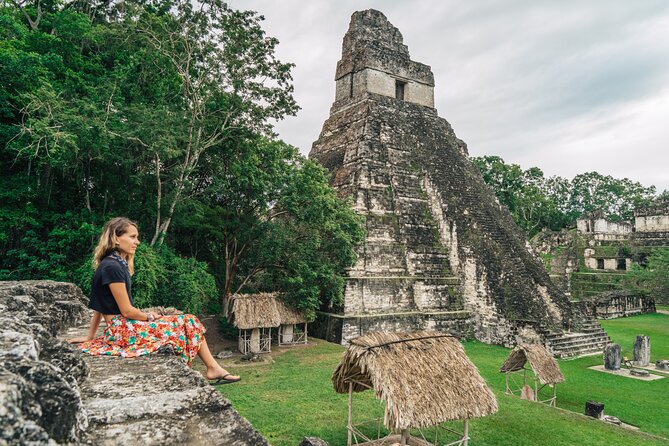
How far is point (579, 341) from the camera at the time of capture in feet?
45.8

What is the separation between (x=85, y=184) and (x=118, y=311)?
10.6 metres

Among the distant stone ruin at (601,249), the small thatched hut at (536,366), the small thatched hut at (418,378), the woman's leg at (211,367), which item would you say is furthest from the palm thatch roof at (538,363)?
the distant stone ruin at (601,249)

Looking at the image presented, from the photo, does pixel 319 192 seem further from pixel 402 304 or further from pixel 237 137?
pixel 402 304

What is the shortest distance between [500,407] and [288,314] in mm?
6871

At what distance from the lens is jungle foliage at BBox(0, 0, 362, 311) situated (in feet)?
33.9

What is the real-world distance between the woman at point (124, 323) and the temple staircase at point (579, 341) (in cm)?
1299

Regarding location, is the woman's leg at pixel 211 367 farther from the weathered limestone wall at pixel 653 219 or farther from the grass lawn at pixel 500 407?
the weathered limestone wall at pixel 653 219

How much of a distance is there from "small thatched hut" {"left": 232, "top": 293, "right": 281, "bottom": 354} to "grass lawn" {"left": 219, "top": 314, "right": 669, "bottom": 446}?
912 mm

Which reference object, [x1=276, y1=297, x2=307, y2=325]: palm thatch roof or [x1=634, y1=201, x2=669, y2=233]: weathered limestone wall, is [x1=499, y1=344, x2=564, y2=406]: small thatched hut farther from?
[x1=634, y1=201, x2=669, y2=233]: weathered limestone wall

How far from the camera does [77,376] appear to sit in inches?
84.0

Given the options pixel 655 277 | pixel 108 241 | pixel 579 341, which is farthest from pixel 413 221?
pixel 655 277

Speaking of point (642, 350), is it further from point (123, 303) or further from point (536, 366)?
point (123, 303)

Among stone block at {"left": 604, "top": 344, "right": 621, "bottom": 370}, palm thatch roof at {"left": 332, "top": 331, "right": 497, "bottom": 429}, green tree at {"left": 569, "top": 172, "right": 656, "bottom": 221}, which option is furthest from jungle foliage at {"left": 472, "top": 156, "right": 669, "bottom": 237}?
palm thatch roof at {"left": 332, "top": 331, "right": 497, "bottom": 429}

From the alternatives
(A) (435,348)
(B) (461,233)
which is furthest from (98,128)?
(B) (461,233)
